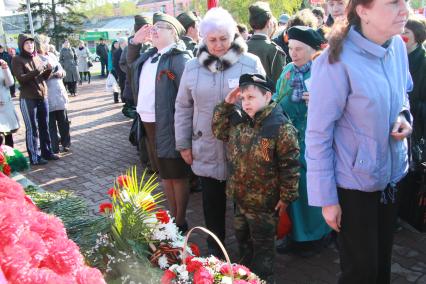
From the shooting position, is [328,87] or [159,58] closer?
[328,87]

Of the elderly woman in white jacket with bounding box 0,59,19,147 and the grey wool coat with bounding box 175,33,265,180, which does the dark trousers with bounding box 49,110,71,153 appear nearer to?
the elderly woman in white jacket with bounding box 0,59,19,147

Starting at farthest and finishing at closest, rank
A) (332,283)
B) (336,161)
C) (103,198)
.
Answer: (103,198)
(332,283)
(336,161)

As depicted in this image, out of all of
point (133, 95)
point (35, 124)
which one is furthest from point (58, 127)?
point (133, 95)

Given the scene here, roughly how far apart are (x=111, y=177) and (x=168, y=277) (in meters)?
4.22

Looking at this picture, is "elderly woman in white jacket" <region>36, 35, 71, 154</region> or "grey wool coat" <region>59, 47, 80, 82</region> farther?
"grey wool coat" <region>59, 47, 80, 82</region>

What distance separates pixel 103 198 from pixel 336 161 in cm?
371

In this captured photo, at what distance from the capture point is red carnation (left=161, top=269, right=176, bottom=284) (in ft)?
6.42

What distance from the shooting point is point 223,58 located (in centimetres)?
313

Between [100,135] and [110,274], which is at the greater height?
[110,274]

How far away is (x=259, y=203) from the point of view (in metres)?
2.90

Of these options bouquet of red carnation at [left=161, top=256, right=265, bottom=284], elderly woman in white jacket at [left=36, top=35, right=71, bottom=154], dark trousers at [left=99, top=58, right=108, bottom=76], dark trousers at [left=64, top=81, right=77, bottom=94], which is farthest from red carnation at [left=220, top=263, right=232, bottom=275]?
dark trousers at [left=99, top=58, right=108, bottom=76]

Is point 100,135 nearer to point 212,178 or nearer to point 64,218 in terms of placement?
point 212,178

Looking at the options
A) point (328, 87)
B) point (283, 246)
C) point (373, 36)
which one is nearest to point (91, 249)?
point (328, 87)

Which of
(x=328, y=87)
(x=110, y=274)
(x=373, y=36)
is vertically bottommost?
(x=110, y=274)
